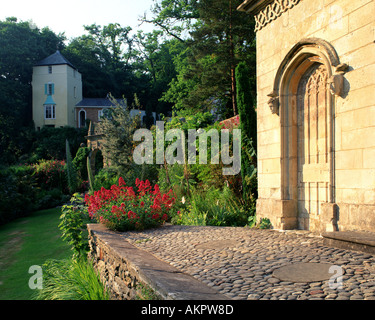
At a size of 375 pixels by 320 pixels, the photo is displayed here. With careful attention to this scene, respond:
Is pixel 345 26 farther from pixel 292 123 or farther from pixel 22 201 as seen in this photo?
pixel 22 201

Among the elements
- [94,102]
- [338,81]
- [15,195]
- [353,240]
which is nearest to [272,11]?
[338,81]

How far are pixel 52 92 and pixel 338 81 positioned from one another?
140 ft

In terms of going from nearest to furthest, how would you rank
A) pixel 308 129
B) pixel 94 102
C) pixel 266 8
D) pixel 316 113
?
pixel 316 113 → pixel 308 129 → pixel 266 8 → pixel 94 102

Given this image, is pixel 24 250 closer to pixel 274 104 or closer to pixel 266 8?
pixel 274 104

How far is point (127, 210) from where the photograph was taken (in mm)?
7465

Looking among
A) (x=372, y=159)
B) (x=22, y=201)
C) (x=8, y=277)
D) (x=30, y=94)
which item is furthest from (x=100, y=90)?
(x=372, y=159)

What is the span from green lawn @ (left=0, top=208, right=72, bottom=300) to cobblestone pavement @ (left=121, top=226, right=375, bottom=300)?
2.60m

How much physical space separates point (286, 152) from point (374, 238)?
8.77ft

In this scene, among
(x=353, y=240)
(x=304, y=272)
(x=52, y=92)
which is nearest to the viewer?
(x=304, y=272)

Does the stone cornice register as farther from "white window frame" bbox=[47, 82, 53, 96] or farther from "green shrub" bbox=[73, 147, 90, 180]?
"white window frame" bbox=[47, 82, 53, 96]

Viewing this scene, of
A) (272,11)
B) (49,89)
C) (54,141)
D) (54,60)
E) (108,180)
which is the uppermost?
(54,60)

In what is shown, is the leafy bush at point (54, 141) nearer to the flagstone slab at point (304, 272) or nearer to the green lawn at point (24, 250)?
the green lawn at point (24, 250)

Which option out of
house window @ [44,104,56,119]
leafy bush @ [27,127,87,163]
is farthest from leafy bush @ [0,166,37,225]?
house window @ [44,104,56,119]

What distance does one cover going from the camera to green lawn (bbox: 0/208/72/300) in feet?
23.3
